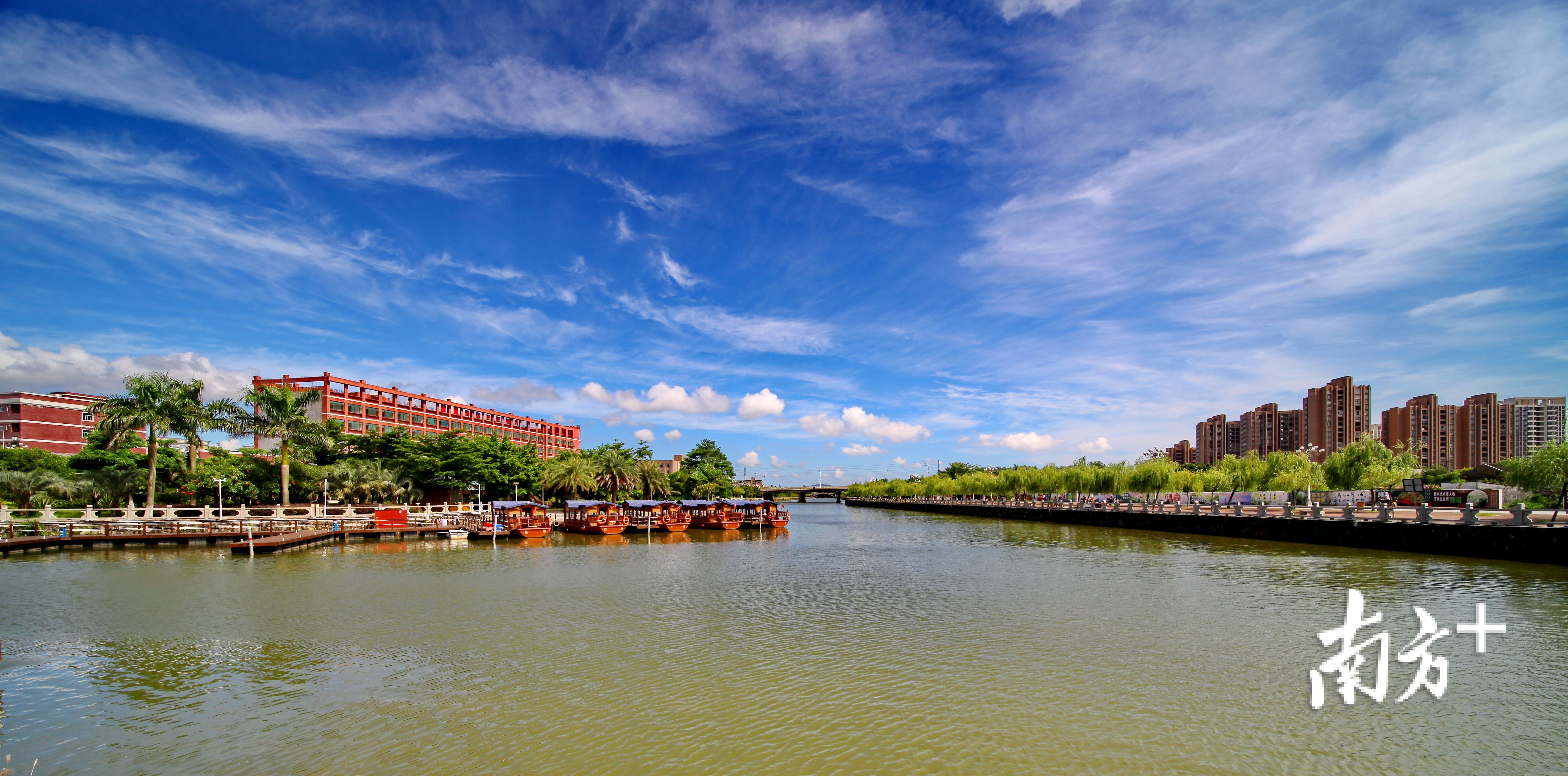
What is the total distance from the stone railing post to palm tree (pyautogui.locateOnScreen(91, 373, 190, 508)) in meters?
70.2

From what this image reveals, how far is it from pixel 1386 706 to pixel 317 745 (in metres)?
17.9

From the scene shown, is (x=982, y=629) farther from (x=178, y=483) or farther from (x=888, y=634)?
(x=178, y=483)

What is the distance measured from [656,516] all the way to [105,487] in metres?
37.4

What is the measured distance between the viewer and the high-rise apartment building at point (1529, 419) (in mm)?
110250

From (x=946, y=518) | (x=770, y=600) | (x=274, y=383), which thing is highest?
(x=274, y=383)

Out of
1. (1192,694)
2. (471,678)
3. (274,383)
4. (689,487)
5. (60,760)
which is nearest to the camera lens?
(60,760)

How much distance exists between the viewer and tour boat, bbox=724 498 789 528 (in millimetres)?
66625

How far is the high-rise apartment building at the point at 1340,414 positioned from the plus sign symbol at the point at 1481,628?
10621cm

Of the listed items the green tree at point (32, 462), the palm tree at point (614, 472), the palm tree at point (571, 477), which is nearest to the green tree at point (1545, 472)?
the palm tree at point (614, 472)

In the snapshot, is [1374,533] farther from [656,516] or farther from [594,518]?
[594,518]

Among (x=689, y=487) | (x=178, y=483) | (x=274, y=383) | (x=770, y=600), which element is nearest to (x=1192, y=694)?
(x=770, y=600)

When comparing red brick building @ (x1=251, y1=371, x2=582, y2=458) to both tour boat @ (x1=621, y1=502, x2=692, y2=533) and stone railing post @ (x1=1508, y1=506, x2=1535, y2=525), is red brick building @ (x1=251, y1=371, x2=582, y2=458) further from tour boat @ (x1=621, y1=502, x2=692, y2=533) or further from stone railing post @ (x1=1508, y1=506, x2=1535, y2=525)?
stone railing post @ (x1=1508, y1=506, x2=1535, y2=525)

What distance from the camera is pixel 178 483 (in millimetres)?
52844

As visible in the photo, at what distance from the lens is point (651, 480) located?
3219 inches
